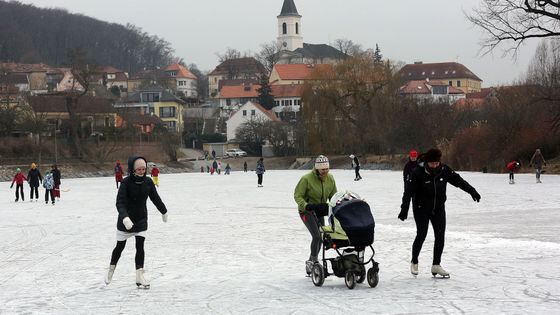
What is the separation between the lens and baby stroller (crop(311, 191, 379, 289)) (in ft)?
29.2

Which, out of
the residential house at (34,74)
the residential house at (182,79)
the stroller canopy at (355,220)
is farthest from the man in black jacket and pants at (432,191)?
the residential house at (182,79)

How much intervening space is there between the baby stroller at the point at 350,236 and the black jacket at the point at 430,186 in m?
0.75

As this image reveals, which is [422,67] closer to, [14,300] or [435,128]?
[435,128]

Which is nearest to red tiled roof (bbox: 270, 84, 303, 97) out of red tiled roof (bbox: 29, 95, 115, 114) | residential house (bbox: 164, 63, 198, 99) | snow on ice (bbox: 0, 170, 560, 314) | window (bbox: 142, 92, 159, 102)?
window (bbox: 142, 92, 159, 102)

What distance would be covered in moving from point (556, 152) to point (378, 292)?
40.8 metres

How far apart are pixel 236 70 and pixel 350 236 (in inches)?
6727

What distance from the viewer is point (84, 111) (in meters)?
82.0

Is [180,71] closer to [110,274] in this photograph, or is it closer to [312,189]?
[110,274]

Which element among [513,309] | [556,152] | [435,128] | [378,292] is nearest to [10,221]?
[378,292]

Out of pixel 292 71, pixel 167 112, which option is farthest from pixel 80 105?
pixel 292 71

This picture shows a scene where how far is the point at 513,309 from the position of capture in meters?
7.71

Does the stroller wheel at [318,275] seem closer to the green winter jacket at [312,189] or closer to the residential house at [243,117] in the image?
the green winter jacket at [312,189]

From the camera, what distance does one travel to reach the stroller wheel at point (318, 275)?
30.8 feet

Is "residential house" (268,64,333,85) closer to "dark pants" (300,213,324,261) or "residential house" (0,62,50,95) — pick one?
"residential house" (0,62,50,95)
